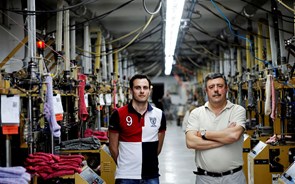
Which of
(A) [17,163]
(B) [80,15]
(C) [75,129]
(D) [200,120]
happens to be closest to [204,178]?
(D) [200,120]

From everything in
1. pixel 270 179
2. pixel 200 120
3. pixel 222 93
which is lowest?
pixel 270 179

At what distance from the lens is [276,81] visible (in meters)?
5.32

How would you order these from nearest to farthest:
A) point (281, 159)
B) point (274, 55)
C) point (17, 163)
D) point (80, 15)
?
1. point (17, 163)
2. point (281, 159)
3. point (274, 55)
4. point (80, 15)

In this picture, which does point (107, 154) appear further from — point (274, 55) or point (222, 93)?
point (274, 55)

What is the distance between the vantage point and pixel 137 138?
3.29 metres

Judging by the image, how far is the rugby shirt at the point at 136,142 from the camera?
10.6 ft

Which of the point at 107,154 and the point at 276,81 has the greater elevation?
the point at 276,81

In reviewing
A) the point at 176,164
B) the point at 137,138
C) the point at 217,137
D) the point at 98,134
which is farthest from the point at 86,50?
the point at 217,137

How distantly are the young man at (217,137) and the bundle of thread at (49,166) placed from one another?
1.34m

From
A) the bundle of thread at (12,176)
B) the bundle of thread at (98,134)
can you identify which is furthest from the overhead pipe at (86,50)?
the bundle of thread at (12,176)

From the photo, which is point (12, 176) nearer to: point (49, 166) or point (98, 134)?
point (49, 166)

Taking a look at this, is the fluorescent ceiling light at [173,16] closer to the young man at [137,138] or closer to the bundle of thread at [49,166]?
the young man at [137,138]

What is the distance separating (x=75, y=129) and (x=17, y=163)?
2.45 m

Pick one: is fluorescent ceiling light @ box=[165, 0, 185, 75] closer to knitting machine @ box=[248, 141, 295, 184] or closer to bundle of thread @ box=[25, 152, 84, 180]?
knitting machine @ box=[248, 141, 295, 184]
